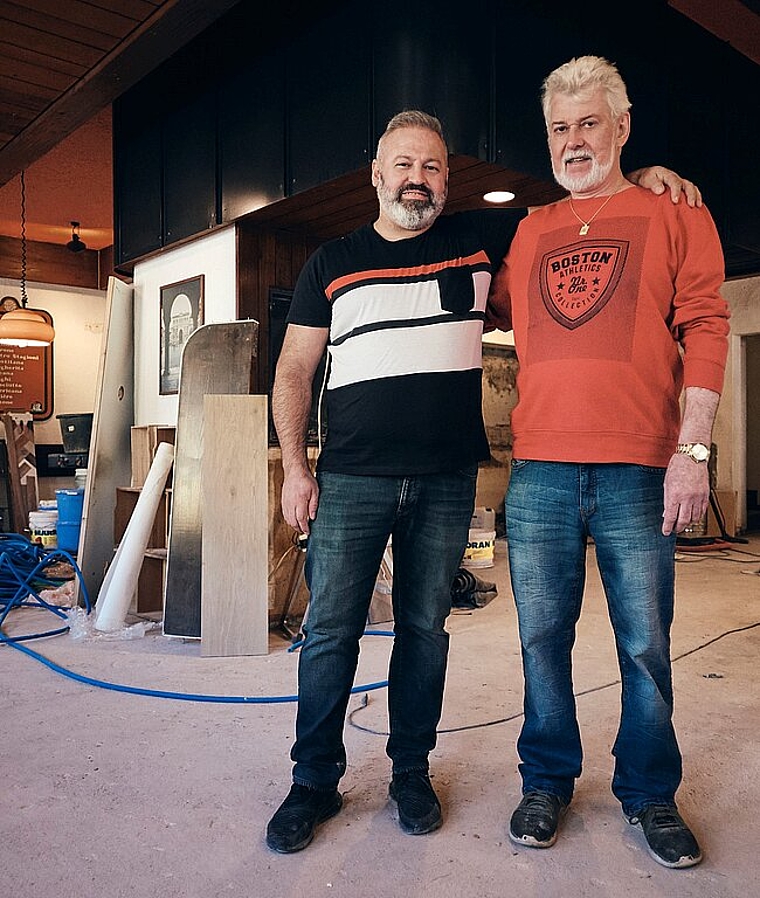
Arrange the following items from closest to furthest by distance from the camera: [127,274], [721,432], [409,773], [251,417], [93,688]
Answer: [409,773], [93,688], [251,417], [127,274], [721,432]

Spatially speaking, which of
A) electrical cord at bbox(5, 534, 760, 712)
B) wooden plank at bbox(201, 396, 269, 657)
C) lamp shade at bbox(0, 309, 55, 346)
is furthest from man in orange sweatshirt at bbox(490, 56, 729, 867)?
lamp shade at bbox(0, 309, 55, 346)

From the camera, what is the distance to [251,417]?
11.7ft

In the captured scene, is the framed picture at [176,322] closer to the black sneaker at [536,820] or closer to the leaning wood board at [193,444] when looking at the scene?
the leaning wood board at [193,444]

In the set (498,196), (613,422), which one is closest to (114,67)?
(498,196)

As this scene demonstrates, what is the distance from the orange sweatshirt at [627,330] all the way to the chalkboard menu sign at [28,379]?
23.9 feet

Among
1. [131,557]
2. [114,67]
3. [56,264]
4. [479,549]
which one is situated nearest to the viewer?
[114,67]

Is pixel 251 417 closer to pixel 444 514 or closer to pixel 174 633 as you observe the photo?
pixel 174 633

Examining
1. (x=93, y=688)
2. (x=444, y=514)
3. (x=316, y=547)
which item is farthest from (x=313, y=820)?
(x=93, y=688)

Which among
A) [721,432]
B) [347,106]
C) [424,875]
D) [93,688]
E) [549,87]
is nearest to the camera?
[424,875]

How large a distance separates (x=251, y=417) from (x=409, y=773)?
1.96 metres

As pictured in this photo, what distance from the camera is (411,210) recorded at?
6.15 feet

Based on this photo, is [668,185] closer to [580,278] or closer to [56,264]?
[580,278]

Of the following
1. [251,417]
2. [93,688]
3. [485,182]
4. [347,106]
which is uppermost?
[347,106]

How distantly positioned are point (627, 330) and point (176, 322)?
404cm
